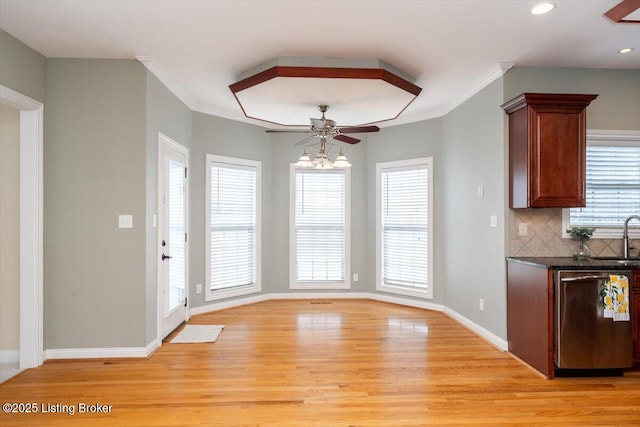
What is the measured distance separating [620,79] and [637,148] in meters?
0.73

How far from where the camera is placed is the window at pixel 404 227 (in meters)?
5.47

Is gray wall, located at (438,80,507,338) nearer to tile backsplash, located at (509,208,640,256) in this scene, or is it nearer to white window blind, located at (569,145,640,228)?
tile backsplash, located at (509,208,640,256)

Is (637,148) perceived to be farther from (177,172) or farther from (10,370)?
(10,370)

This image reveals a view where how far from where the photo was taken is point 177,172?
450 cm

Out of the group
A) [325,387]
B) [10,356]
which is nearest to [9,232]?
[10,356]

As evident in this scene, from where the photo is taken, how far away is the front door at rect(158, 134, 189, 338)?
13.1 feet

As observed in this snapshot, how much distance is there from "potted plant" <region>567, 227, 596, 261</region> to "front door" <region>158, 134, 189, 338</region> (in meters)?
4.11

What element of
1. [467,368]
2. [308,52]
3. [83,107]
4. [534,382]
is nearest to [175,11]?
[308,52]

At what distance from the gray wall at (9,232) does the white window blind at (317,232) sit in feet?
11.8

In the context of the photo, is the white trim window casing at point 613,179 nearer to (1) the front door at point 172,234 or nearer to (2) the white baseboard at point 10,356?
(1) the front door at point 172,234

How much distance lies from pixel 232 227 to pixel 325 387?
315 centimetres

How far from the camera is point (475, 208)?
4.33 metres

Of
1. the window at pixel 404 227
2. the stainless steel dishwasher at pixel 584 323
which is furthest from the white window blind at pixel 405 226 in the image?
the stainless steel dishwasher at pixel 584 323

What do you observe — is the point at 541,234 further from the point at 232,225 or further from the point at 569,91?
the point at 232,225
